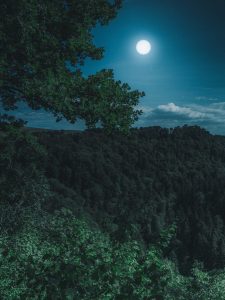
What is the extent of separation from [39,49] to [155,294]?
28.3 feet

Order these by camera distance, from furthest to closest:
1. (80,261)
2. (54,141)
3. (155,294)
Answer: (54,141), (80,261), (155,294)

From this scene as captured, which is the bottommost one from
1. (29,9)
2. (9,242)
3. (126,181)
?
(126,181)

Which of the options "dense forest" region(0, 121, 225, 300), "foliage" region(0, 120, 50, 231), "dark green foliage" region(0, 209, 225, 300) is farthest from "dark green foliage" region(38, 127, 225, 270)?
"dark green foliage" region(0, 209, 225, 300)

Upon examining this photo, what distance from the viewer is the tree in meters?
12.4

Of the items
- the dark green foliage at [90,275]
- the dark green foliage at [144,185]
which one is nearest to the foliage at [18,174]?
the dark green foliage at [90,275]

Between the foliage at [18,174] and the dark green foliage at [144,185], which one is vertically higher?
the foliage at [18,174]

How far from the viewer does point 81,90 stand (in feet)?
43.5

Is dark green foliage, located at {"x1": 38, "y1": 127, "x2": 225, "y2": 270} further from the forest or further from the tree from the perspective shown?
the tree

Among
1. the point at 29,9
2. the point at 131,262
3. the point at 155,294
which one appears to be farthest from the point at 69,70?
the point at 155,294

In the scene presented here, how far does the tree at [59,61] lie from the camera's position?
1244 centimetres

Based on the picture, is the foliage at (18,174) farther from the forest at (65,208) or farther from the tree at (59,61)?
the tree at (59,61)

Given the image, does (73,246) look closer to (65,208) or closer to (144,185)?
(65,208)

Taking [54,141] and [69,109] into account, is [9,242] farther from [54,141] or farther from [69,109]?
[54,141]

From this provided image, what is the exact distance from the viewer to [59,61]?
44.7 ft
